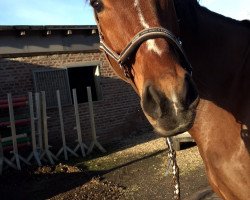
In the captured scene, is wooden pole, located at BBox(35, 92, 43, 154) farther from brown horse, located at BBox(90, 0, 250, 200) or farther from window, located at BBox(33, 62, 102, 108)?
brown horse, located at BBox(90, 0, 250, 200)

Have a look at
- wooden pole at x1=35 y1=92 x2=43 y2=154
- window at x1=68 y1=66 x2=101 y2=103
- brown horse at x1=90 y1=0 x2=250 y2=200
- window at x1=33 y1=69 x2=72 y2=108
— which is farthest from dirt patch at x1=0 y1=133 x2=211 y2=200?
window at x1=68 y1=66 x2=101 y2=103

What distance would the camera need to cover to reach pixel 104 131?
12273 millimetres

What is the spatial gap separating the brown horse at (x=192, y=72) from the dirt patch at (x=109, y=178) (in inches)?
152

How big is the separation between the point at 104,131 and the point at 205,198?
670 centimetres

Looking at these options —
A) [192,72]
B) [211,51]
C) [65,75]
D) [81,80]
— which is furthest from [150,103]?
[81,80]

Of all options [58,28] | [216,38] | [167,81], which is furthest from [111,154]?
[167,81]

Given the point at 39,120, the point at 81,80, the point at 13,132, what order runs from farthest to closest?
1. the point at 81,80
2. the point at 39,120
3. the point at 13,132

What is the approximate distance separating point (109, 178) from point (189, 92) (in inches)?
239

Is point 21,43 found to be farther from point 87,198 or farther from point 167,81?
point 167,81

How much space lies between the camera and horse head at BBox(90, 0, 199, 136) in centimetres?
198

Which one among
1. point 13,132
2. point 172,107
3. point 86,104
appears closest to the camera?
point 172,107

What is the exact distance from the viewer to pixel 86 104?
12.0 metres

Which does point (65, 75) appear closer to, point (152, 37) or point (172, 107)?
point (152, 37)

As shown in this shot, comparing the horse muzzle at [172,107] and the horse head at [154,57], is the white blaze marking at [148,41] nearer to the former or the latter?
the horse head at [154,57]
